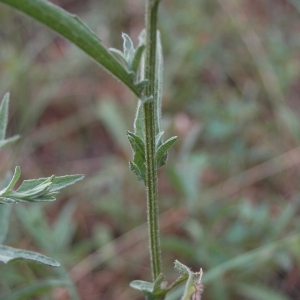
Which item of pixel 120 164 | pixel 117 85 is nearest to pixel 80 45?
pixel 120 164

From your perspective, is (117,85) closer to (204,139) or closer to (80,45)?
(204,139)

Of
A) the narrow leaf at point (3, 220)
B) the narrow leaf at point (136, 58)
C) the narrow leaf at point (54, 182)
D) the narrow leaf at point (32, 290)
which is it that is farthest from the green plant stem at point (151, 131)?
the narrow leaf at point (32, 290)

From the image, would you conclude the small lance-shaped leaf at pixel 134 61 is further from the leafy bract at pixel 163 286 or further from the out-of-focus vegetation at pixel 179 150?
the out-of-focus vegetation at pixel 179 150

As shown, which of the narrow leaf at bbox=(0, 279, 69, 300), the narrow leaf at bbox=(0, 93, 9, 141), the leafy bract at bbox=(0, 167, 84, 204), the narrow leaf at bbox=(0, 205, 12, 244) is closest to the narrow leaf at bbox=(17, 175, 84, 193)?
the leafy bract at bbox=(0, 167, 84, 204)

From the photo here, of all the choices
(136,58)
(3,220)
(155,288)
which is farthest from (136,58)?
(3,220)

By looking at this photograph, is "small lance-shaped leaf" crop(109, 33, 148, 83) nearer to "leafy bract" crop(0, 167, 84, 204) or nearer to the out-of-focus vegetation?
"leafy bract" crop(0, 167, 84, 204)

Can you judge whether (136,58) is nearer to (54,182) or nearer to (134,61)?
(134,61)
